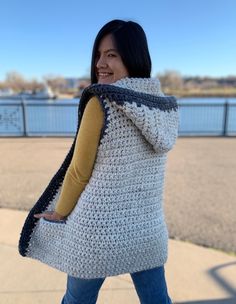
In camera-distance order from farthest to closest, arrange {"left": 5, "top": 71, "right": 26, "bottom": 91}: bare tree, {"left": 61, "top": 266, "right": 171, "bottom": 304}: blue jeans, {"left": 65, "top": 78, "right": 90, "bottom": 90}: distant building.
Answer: {"left": 5, "top": 71, "right": 26, "bottom": 91}: bare tree, {"left": 65, "top": 78, "right": 90, "bottom": 90}: distant building, {"left": 61, "top": 266, "right": 171, "bottom": 304}: blue jeans

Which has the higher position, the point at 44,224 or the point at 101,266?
the point at 44,224

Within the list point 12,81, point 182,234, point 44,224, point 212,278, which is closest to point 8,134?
point 182,234

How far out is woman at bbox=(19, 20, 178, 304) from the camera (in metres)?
1.36

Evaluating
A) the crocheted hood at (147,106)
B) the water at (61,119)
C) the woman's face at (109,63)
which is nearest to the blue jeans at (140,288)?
the crocheted hood at (147,106)

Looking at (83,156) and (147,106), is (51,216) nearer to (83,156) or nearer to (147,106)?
(83,156)

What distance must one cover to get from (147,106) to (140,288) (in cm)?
85

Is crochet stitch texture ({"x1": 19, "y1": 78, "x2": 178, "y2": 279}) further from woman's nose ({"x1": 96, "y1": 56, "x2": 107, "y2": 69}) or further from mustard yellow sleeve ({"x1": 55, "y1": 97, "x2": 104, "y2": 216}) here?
woman's nose ({"x1": 96, "y1": 56, "x2": 107, "y2": 69})

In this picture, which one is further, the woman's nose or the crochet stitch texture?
the woman's nose

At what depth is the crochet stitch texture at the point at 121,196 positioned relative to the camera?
136 cm

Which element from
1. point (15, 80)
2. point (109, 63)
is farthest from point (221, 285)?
point (15, 80)

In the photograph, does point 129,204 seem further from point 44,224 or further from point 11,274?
point 11,274

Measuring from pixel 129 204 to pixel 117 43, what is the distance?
0.65m

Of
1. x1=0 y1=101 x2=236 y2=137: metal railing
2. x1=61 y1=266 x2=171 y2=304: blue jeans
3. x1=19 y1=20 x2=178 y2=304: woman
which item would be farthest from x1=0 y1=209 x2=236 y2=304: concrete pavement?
x1=0 y1=101 x2=236 y2=137: metal railing

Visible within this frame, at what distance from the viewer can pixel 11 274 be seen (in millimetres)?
2844
